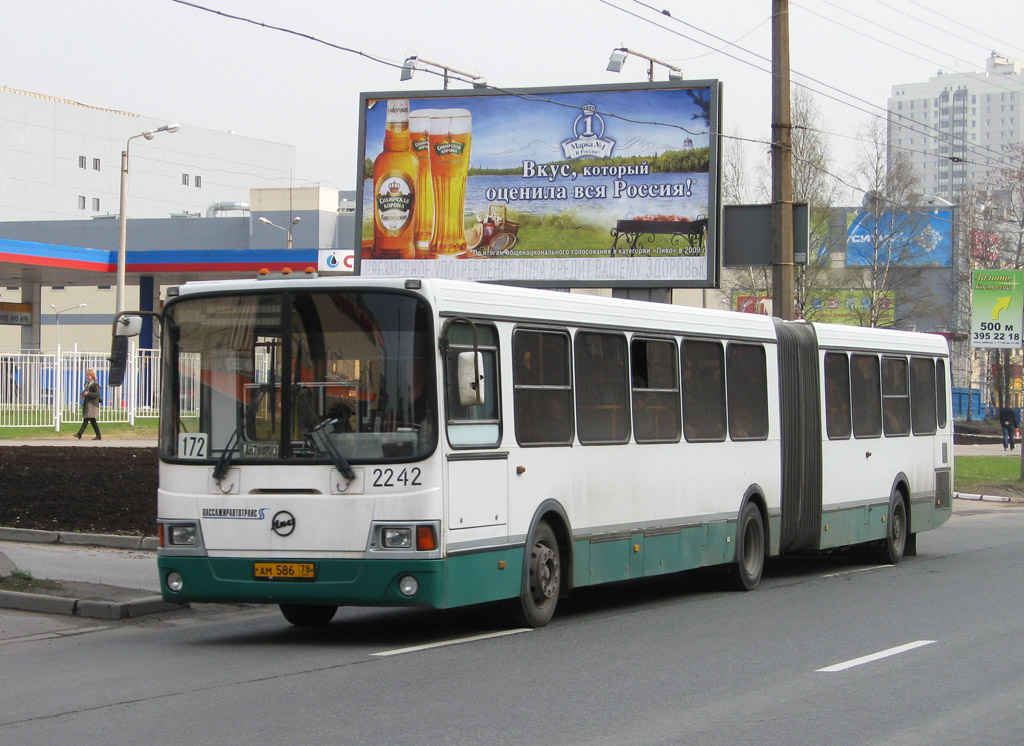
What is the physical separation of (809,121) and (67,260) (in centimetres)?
3009

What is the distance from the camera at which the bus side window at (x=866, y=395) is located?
56.5 ft

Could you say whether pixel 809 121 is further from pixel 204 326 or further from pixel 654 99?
pixel 204 326

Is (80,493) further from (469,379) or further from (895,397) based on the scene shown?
(469,379)

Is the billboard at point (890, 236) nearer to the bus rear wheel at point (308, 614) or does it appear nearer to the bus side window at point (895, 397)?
the bus side window at point (895, 397)

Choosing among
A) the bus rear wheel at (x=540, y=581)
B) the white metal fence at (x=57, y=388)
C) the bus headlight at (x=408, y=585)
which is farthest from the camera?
the white metal fence at (x=57, y=388)

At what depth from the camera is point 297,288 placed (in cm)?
1059

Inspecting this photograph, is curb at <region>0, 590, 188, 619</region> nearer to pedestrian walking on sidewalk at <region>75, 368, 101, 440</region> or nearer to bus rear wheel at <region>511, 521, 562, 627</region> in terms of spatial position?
bus rear wheel at <region>511, 521, 562, 627</region>

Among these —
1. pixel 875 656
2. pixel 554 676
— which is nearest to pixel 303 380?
pixel 554 676

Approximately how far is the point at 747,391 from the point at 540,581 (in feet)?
14.6

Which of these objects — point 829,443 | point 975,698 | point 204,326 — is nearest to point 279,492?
point 204,326

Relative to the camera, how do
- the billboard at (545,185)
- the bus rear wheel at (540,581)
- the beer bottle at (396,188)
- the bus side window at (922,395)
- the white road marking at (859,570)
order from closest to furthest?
the bus rear wheel at (540,581), the white road marking at (859,570), the bus side window at (922,395), the billboard at (545,185), the beer bottle at (396,188)

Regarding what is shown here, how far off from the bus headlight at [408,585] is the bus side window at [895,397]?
371 inches

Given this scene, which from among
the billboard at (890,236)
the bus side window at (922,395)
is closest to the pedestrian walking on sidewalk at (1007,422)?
the billboard at (890,236)

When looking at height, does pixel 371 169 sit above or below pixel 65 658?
above
